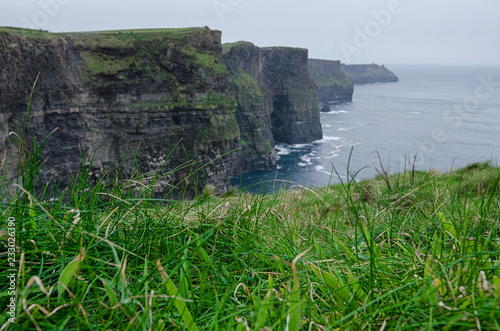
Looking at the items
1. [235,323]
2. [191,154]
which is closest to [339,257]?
A: [235,323]

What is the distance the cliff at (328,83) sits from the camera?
6161 inches

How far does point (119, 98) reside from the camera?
137ft

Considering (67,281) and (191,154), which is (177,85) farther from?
(67,281)

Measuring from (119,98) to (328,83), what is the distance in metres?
128

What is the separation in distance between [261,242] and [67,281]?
4.18 feet

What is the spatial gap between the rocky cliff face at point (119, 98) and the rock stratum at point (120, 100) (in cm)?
9

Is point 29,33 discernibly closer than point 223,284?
No

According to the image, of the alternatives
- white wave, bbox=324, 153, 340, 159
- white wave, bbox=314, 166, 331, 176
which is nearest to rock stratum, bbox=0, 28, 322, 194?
white wave, bbox=314, 166, 331, 176

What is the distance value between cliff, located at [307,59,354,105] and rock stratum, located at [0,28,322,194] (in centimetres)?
11174

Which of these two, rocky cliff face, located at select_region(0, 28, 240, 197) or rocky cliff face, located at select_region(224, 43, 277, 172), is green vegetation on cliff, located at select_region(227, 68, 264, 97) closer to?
rocky cliff face, located at select_region(224, 43, 277, 172)

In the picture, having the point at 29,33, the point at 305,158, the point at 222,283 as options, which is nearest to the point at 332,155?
the point at 305,158

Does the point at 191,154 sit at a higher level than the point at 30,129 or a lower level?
lower

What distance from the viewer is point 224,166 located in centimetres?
5047

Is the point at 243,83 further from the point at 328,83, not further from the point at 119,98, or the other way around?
the point at 328,83
